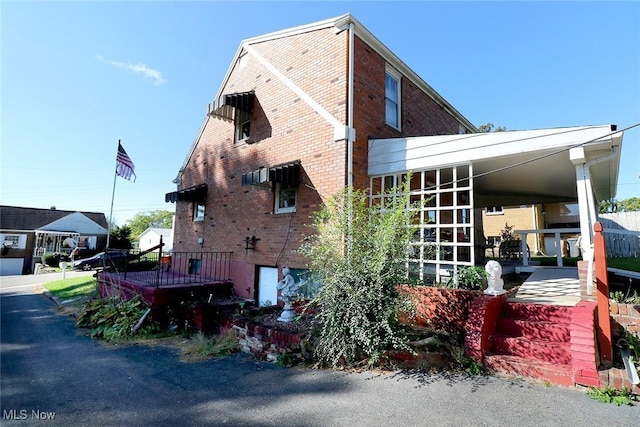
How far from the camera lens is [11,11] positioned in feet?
20.6

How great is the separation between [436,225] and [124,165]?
1952 centimetres

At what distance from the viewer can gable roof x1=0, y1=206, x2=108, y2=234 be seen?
1297 inches

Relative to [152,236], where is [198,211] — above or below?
above

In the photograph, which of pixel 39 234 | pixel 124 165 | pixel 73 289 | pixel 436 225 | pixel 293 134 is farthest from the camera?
pixel 39 234

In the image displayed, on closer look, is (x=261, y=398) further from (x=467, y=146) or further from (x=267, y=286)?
(x=467, y=146)

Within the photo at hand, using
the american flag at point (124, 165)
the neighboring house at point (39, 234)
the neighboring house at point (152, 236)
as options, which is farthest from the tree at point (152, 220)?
the american flag at point (124, 165)

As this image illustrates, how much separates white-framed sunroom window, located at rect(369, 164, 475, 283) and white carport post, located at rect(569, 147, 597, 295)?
1691 millimetres

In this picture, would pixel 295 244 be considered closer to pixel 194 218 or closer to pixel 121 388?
pixel 121 388

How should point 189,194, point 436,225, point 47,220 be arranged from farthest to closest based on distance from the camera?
point 47,220 < point 189,194 < point 436,225

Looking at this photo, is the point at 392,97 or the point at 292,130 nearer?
the point at 292,130

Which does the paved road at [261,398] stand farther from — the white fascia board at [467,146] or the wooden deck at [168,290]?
the white fascia board at [467,146]

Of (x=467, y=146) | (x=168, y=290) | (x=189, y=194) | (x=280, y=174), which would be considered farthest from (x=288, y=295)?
(x=189, y=194)

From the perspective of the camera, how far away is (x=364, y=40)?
310 inches

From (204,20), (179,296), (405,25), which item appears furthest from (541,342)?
(204,20)
